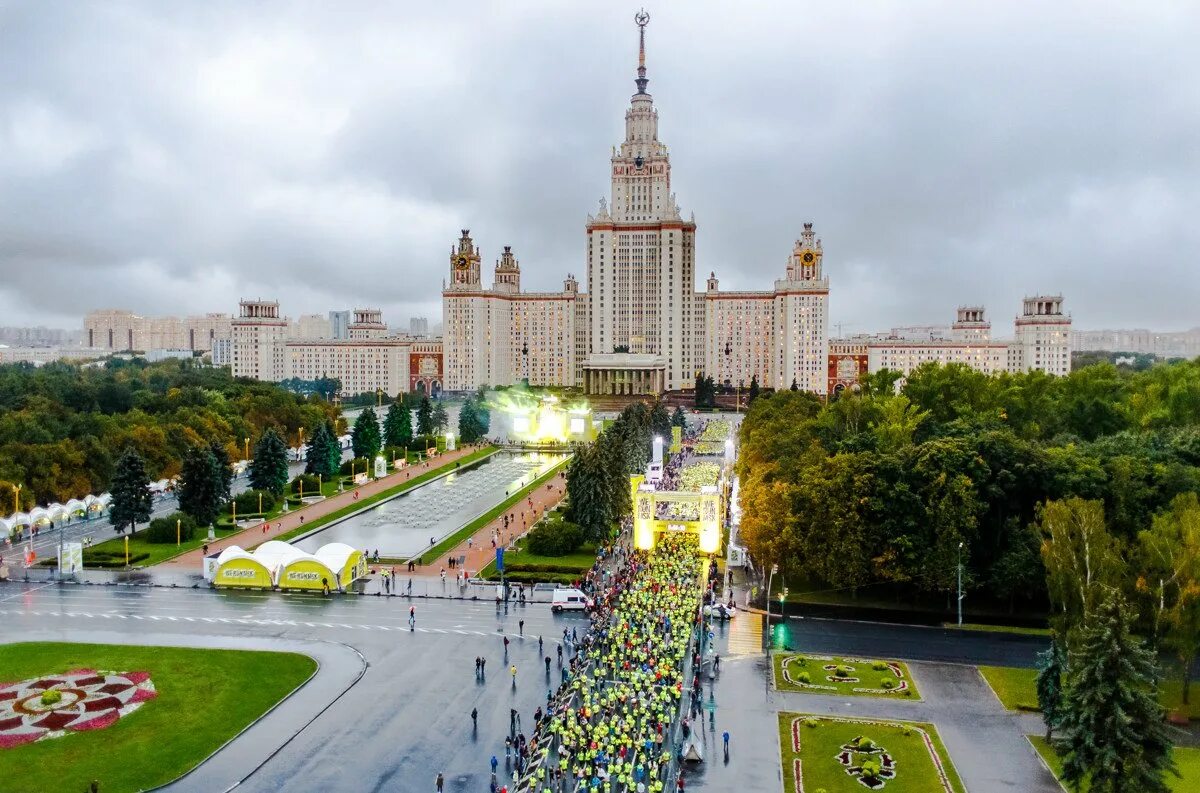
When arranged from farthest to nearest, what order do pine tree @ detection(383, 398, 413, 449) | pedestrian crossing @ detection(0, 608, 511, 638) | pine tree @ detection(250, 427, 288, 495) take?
1. pine tree @ detection(383, 398, 413, 449)
2. pine tree @ detection(250, 427, 288, 495)
3. pedestrian crossing @ detection(0, 608, 511, 638)

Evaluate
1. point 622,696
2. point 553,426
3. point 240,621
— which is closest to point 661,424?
point 553,426

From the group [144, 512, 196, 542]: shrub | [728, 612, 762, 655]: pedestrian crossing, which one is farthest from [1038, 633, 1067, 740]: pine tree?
[144, 512, 196, 542]: shrub

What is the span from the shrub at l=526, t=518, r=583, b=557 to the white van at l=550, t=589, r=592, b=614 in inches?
347

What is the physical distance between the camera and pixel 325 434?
65.6 metres

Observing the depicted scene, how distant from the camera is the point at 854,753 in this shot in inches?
888

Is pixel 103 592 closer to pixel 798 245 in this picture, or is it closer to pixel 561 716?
pixel 561 716

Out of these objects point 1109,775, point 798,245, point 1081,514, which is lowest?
point 1109,775

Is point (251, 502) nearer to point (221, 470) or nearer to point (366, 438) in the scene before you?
point (221, 470)

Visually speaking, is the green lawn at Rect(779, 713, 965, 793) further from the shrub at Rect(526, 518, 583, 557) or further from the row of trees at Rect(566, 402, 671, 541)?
the row of trees at Rect(566, 402, 671, 541)

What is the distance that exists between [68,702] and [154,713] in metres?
2.82

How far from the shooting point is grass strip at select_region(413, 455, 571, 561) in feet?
146

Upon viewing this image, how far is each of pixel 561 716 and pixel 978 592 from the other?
73.2ft

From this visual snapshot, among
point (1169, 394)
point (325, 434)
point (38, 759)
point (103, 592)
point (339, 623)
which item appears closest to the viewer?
point (38, 759)

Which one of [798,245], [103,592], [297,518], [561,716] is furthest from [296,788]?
[798,245]
